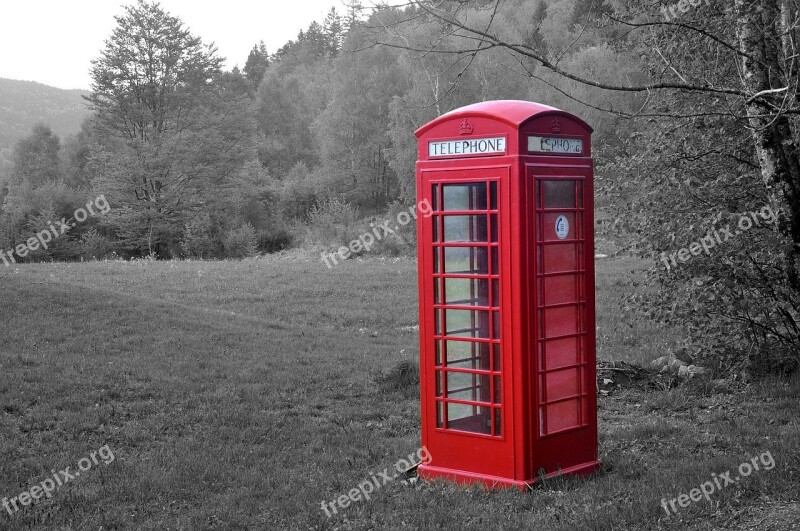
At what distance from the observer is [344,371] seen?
11.0 meters

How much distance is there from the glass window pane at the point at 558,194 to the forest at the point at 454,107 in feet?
2.06

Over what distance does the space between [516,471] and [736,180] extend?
451cm

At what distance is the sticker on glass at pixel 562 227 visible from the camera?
594cm

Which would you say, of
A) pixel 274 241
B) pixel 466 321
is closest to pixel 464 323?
pixel 466 321

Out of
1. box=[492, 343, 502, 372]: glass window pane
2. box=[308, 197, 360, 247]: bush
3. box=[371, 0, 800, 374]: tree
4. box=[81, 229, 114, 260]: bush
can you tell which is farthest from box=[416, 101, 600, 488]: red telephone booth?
box=[81, 229, 114, 260]: bush

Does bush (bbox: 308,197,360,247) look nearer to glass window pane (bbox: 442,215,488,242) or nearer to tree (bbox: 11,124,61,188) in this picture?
tree (bbox: 11,124,61,188)

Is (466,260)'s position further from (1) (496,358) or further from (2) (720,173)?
(2) (720,173)

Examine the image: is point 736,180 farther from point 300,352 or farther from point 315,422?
point 300,352

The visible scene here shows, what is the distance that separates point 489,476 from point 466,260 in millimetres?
1604

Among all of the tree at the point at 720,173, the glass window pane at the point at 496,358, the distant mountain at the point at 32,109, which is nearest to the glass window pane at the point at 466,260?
the glass window pane at the point at 496,358

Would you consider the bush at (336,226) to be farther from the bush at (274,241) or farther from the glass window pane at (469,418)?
the glass window pane at (469,418)

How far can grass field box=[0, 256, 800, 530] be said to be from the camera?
17.9ft

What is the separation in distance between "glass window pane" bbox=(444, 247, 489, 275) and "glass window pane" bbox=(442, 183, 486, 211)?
31 cm

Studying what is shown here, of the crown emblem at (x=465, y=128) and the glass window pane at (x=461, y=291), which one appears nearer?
the crown emblem at (x=465, y=128)
